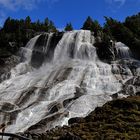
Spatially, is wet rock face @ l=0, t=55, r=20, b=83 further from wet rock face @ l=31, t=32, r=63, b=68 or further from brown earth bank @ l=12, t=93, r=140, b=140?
brown earth bank @ l=12, t=93, r=140, b=140

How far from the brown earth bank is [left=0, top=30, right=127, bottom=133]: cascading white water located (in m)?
5.10

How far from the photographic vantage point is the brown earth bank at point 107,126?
73.4ft

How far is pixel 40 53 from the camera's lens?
61.1 m

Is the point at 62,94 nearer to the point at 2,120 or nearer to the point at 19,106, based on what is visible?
the point at 19,106

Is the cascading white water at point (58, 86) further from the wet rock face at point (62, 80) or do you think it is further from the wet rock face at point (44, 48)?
the wet rock face at point (44, 48)

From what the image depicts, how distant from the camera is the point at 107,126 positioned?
24.4 metres

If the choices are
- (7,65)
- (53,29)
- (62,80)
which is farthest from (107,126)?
(53,29)

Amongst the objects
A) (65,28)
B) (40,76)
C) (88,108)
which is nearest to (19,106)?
(88,108)

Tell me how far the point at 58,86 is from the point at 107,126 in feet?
64.0

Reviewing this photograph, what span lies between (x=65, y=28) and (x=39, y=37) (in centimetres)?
1836

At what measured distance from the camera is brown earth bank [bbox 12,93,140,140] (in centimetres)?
2236

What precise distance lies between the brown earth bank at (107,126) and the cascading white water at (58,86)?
201 inches

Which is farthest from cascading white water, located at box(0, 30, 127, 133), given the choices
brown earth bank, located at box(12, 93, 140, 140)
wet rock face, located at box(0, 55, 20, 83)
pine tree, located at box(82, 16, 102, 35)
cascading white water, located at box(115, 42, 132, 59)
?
pine tree, located at box(82, 16, 102, 35)

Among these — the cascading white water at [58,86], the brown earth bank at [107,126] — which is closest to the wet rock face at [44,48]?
the cascading white water at [58,86]
